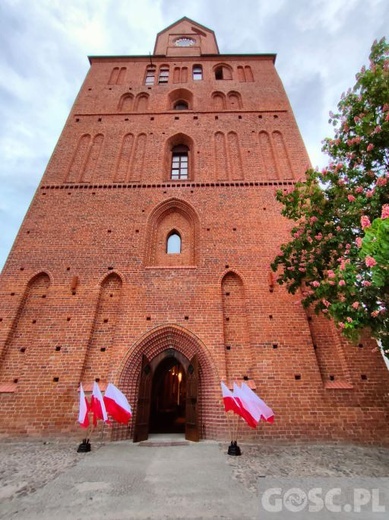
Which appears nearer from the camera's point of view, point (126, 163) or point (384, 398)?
point (384, 398)

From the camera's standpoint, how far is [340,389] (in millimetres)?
6316

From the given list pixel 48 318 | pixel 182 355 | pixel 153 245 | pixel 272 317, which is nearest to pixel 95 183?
pixel 153 245

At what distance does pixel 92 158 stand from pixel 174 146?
3618mm

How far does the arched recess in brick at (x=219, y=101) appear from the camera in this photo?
1292cm

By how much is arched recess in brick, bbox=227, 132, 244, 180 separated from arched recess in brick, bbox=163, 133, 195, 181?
156 centimetres

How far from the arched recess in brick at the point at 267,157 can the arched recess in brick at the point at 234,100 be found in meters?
2.50

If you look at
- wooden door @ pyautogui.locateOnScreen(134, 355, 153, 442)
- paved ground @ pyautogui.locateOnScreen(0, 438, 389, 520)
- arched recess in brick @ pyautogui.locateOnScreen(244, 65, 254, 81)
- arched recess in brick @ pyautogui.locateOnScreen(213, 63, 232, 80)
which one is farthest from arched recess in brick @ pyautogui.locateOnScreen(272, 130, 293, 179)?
paved ground @ pyautogui.locateOnScreen(0, 438, 389, 520)

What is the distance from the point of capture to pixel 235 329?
717 cm

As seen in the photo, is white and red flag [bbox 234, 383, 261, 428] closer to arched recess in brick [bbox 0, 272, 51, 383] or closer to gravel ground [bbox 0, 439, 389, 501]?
gravel ground [bbox 0, 439, 389, 501]

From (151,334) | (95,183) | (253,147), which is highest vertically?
(253,147)

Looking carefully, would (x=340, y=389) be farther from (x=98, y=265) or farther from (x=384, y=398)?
(x=98, y=265)

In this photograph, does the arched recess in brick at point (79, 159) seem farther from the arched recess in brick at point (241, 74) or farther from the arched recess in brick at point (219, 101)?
the arched recess in brick at point (241, 74)

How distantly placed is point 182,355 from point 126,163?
7768 mm

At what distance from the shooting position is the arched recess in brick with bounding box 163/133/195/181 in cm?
1058
